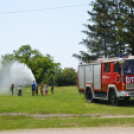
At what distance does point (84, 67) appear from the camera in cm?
2939

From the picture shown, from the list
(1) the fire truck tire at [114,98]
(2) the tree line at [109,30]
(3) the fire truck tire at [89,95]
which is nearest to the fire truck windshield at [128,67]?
(1) the fire truck tire at [114,98]

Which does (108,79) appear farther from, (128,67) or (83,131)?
(83,131)

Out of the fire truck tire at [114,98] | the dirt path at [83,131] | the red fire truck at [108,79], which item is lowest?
the dirt path at [83,131]

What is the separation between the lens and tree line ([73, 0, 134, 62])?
51625mm

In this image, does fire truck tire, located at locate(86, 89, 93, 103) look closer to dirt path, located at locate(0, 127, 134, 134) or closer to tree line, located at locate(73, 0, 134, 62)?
dirt path, located at locate(0, 127, 134, 134)

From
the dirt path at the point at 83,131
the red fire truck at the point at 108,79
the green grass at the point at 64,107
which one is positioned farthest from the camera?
the red fire truck at the point at 108,79

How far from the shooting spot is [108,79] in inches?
1008

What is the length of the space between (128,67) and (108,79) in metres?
2.12

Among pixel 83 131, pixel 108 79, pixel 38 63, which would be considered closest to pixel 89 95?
pixel 108 79

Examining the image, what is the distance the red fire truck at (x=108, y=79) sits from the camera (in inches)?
937

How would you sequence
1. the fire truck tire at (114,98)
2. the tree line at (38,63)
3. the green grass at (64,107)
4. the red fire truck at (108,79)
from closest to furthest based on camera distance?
the green grass at (64,107), the red fire truck at (108,79), the fire truck tire at (114,98), the tree line at (38,63)

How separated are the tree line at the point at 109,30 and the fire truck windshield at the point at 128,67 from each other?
2654 cm

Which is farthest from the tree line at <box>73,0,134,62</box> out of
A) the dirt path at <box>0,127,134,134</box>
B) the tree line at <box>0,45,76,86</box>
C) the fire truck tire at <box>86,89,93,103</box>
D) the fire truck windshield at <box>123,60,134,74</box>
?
the tree line at <box>0,45,76,86</box>

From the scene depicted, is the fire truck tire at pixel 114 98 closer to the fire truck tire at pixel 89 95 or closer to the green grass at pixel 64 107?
the green grass at pixel 64 107
